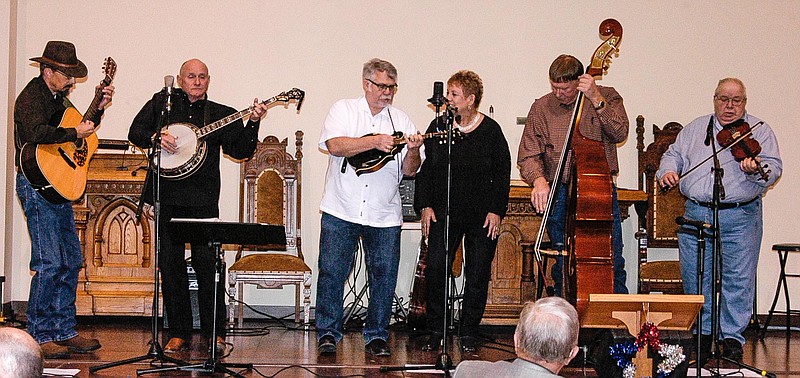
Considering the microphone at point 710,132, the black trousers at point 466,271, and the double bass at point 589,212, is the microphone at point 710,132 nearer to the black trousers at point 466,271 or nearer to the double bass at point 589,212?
the double bass at point 589,212

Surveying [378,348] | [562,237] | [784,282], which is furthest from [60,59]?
[784,282]

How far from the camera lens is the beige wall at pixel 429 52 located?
308 inches

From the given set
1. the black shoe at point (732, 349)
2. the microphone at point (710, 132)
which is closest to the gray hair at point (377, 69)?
the microphone at point (710, 132)

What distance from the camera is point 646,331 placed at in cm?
437

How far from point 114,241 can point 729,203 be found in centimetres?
453

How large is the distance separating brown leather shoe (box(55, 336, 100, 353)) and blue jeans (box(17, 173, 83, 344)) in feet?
0.11

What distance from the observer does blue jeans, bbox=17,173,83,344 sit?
18.0ft

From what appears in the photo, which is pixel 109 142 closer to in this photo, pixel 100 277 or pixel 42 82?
pixel 100 277

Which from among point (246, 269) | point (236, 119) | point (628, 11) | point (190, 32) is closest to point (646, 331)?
point (236, 119)

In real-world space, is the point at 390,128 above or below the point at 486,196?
above

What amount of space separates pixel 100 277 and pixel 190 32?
2.16 metres

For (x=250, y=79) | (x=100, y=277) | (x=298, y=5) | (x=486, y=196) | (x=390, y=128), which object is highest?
(x=298, y=5)

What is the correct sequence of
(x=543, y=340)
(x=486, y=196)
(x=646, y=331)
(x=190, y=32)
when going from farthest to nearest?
(x=190, y=32)
(x=486, y=196)
(x=646, y=331)
(x=543, y=340)

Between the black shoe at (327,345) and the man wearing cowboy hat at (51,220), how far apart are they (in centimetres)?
140
